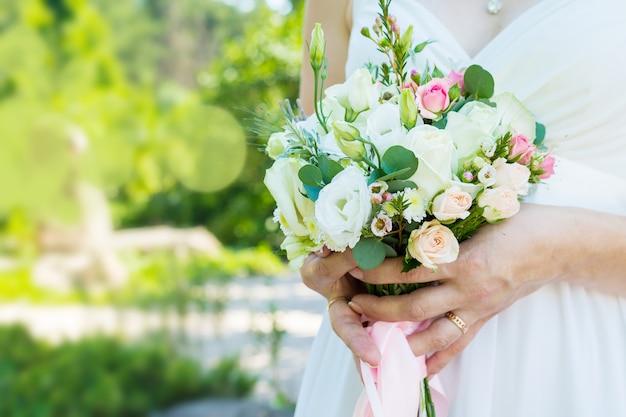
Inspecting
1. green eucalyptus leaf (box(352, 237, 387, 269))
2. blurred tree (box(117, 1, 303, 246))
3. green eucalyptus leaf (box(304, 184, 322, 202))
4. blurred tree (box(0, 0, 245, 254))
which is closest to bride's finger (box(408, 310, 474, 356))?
green eucalyptus leaf (box(352, 237, 387, 269))

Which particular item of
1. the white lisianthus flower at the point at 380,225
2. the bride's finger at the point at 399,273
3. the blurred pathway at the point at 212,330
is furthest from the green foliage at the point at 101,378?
the white lisianthus flower at the point at 380,225

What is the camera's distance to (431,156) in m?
1.09

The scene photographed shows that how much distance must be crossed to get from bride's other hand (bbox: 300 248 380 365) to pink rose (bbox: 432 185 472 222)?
0.21 m

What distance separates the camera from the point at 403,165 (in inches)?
42.9

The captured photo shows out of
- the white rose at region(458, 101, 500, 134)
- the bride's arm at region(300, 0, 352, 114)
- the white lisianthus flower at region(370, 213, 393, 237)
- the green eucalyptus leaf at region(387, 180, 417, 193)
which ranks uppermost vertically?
the bride's arm at region(300, 0, 352, 114)

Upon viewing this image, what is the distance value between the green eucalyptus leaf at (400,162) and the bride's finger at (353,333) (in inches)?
12.7

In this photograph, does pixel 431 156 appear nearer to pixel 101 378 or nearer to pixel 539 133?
pixel 539 133

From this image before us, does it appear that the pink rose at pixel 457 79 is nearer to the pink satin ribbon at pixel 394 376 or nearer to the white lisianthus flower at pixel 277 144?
the white lisianthus flower at pixel 277 144

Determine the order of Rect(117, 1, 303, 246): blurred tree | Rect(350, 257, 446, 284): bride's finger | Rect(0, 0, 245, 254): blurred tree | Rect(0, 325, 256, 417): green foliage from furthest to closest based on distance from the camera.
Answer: Rect(117, 1, 303, 246): blurred tree → Rect(0, 0, 245, 254): blurred tree → Rect(0, 325, 256, 417): green foliage → Rect(350, 257, 446, 284): bride's finger

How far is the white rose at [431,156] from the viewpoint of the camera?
3.58 feet

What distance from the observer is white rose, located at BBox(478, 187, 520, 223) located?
1.11 meters

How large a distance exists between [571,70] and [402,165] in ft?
1.61

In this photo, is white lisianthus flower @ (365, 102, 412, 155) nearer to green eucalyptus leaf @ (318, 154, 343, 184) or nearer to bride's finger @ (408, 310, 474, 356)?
green eucalyptus leaf @ (318, 154, 343, 184)

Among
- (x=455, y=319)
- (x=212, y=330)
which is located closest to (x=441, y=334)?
(x=455, y=319)
